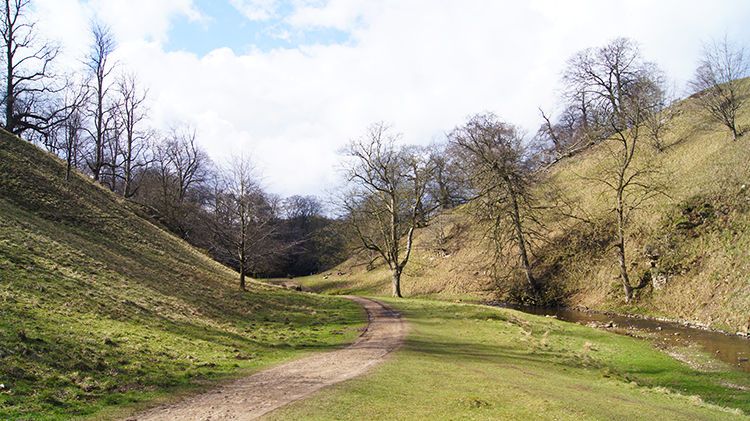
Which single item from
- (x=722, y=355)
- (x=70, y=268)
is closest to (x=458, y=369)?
(x=722, y=355)

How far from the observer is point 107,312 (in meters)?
10.6

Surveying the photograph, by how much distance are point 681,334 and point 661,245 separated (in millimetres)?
8191

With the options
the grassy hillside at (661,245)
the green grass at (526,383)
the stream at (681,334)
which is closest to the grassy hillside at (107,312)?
the green grass at (526,383)

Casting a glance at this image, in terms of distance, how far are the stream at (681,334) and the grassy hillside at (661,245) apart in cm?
105

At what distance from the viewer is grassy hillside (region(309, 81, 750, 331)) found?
1811cm

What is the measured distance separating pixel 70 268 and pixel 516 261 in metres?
30.8

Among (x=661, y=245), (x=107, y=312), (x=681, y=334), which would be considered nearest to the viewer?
(x=107, y=312)

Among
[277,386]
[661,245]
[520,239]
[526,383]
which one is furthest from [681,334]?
[277,386]

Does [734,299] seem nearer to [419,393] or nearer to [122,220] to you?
[419,393]

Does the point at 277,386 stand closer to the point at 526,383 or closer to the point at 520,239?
the point at 526,383

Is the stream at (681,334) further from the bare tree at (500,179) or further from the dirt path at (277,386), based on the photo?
the dirt path at (277,386)

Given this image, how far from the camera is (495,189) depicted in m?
28.6

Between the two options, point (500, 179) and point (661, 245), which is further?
point (500, 179)

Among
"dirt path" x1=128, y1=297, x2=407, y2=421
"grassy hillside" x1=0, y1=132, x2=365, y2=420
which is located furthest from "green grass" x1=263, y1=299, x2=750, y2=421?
"grassy hillside" x1=0, y1=132, x2=365, y2=420
